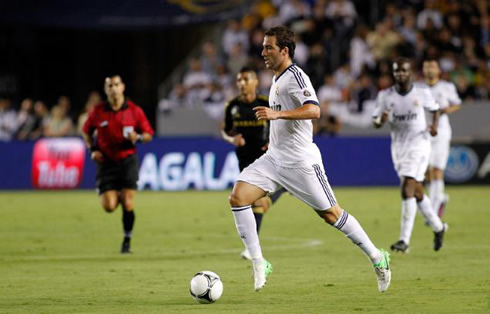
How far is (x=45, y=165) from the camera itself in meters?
27.4

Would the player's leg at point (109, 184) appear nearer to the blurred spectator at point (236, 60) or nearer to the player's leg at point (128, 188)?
the player's leg at point (128, 188)

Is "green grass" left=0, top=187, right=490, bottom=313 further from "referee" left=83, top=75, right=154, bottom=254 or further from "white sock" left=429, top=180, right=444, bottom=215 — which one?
"referee" left=83, top=75, right=154, bottom=254

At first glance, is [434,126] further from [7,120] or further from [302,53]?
[7,120]

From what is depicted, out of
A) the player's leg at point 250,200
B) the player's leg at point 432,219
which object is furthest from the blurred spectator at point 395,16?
the player's leg at point 250,200

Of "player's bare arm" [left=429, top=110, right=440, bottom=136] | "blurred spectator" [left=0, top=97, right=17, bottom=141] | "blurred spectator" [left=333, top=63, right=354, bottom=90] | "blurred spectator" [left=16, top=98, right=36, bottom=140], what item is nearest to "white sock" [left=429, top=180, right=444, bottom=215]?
"player's bare arm" [left=429, top=110, right=440, bottom=136]

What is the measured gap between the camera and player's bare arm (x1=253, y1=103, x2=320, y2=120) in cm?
959

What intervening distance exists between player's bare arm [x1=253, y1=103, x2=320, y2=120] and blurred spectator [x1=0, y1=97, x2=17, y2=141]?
20829 mm

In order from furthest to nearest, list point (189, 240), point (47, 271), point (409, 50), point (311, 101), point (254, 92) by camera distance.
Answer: point (409, 50) < point (189, 240) < point (254, 92) < point (47, 271) < point (311, 101)

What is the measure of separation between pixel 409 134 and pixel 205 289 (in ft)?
18.7

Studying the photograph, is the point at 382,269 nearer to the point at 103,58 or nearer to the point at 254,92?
the point at 254,92

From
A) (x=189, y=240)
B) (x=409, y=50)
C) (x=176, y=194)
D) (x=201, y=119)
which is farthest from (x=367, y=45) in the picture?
(x=189, y=240)

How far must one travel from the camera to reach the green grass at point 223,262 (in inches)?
389

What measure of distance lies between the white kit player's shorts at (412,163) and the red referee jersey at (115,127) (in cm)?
330

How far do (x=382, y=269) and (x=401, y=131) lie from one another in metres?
4.88
